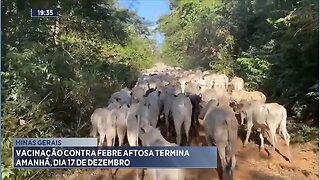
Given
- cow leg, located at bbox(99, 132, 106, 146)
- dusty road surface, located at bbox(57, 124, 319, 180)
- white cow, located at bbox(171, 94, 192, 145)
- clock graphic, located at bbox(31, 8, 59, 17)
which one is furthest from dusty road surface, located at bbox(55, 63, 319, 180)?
clock graphic, located at bbox(31, 8, 59, 17)

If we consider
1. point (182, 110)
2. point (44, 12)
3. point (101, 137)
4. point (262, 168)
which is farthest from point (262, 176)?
point (44, 12)

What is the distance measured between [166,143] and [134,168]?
0.17 metres

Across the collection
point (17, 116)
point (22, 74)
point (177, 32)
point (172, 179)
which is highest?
point (177, 32)

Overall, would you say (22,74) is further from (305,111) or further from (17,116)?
(305,111)

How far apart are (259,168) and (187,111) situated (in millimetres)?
483

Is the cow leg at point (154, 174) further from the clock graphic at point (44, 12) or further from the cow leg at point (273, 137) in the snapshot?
the clock graphic at point (44, 12)

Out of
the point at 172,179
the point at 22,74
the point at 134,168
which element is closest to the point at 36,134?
the point at 22,74

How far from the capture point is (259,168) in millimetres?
2408

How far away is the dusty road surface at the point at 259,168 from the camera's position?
223 cm

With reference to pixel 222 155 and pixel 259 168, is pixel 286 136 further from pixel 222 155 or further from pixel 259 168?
pixel 222 155

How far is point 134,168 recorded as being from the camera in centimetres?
224

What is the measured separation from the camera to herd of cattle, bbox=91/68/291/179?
93.4 inches

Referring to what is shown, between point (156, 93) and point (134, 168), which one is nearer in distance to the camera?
point (134, 168)

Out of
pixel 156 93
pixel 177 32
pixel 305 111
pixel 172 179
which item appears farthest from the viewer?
pixel 156 93
